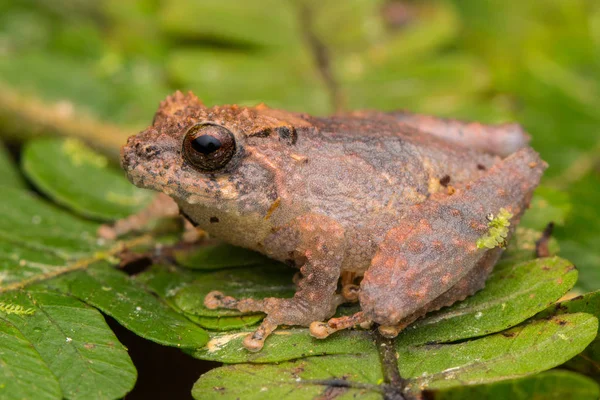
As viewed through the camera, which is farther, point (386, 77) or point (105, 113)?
point (386, 77)

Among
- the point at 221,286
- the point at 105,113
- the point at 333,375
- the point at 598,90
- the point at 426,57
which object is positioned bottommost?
the point at 333,375

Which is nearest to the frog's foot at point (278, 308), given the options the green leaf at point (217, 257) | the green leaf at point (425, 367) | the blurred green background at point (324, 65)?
the green leaf at point (425, 367)

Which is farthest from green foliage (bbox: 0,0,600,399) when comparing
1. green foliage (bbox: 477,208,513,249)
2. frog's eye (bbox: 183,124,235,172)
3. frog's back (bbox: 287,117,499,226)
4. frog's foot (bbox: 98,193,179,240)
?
frog's eye (bbox: 183,124,235,172)

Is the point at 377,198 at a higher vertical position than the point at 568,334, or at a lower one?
higher

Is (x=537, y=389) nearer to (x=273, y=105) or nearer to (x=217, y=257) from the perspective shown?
(x=217, y=257)

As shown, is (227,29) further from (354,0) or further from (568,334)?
(568,334)

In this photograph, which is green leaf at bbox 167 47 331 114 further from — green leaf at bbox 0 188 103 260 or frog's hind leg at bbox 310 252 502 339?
Result: frog's hind leg at bbox 310 252 502 339

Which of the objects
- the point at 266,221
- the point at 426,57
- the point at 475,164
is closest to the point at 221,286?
the point at 266,221
